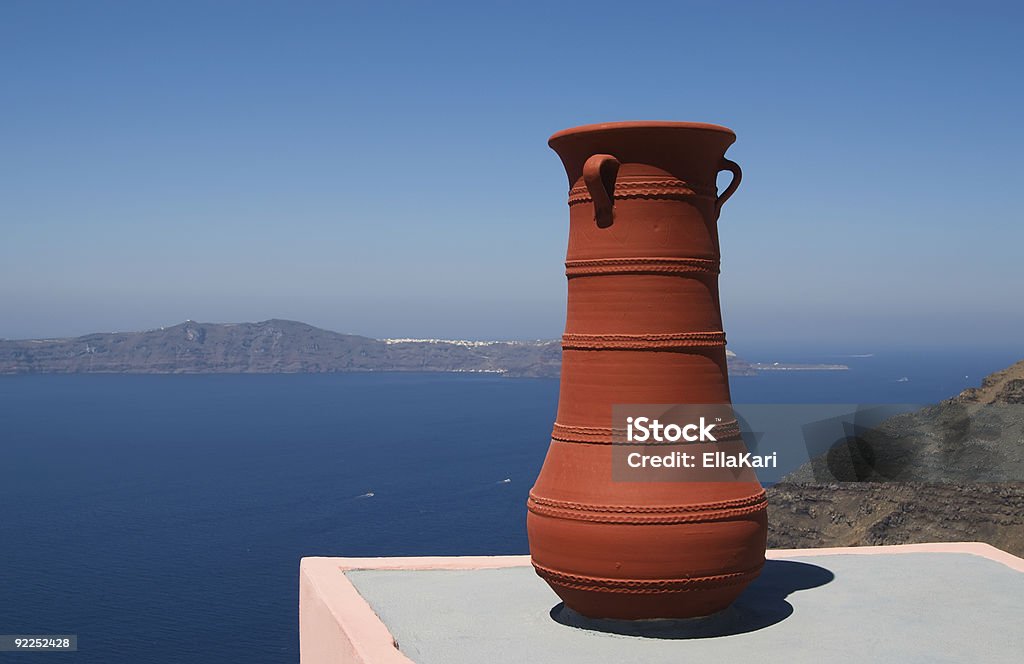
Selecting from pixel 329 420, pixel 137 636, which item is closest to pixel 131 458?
pixel 329 420

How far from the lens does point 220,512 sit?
83250 mm

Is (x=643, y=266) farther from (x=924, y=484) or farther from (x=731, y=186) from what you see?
(x=924, y=484)

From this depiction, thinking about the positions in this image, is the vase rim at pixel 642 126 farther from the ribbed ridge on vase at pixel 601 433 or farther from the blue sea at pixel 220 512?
the blue sea at pixel 220 512

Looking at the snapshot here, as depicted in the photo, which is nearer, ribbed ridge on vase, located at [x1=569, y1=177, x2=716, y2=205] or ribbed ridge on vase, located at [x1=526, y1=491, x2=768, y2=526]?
ribbed ridge on vase, located at [x1=526, y1=491, x2=768, y2=526]

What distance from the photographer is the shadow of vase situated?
29.2 feet

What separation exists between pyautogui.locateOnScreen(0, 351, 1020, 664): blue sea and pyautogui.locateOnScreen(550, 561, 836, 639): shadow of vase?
42.5 meters

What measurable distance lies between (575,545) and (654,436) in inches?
40.6

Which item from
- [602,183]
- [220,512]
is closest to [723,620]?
[602,183]

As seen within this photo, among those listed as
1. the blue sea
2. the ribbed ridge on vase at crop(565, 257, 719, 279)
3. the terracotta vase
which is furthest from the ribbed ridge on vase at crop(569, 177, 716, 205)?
the blue sea

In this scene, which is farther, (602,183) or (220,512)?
(220,512)

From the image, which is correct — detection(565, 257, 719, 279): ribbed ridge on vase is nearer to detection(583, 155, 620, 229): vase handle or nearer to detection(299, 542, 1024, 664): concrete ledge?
detection(583, 155, 620, 229): vase handle

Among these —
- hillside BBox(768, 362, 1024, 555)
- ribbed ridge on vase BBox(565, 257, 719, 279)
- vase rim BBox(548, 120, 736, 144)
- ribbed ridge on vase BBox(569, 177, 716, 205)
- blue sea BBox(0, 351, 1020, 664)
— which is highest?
vase rim BBox(548, 120, 736, 144)

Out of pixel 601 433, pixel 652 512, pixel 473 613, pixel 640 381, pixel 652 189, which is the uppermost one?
pixel 652 189

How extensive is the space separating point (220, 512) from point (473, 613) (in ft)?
254
